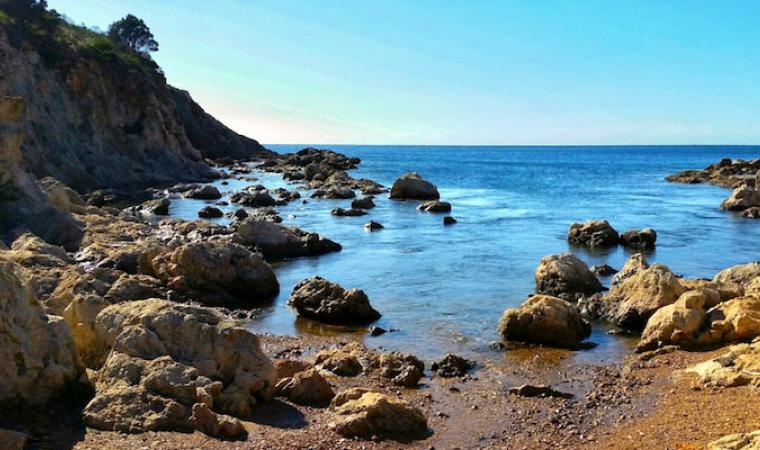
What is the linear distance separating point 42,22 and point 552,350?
58.3 metres

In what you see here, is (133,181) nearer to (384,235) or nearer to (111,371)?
(384,235)

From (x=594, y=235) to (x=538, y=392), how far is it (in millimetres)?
22454

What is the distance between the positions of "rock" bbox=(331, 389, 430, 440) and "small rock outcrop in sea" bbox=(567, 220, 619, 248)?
80.4ft

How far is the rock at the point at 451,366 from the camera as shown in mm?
15094

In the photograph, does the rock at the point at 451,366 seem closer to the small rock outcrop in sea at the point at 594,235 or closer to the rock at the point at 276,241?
the rock at the point at 276,241

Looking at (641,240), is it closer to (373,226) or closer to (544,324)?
(373,226)

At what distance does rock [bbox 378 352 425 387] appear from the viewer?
14.4 m

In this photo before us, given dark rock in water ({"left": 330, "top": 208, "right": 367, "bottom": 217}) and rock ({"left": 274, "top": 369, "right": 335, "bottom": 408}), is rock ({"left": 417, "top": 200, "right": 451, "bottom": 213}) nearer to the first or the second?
dark rock in water ({"left": 330, "top": 208, "right": 367, "bottom": 217})

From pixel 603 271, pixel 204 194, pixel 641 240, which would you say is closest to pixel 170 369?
pixel 603 271

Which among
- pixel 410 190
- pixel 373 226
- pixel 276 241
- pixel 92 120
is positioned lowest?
pixel 373 226

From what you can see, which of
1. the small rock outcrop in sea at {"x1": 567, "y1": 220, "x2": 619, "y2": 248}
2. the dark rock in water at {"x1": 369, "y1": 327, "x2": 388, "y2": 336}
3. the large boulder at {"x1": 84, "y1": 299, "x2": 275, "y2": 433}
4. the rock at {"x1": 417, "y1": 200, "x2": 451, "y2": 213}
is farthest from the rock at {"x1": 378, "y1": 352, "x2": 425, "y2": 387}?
the rock at {"x1": 417, "y1": 200, "x2": 451, "y2": 213}

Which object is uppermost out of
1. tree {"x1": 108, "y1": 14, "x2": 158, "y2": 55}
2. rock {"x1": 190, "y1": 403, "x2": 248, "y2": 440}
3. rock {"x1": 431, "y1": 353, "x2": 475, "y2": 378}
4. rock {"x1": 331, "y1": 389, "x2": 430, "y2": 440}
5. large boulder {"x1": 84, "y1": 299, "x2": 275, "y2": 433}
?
tree {"x1": 108, "y1": 14, "x2": 158, "y2": 55}

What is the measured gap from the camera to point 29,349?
33.0 ft

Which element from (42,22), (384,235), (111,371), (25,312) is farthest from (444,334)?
(42,22)
